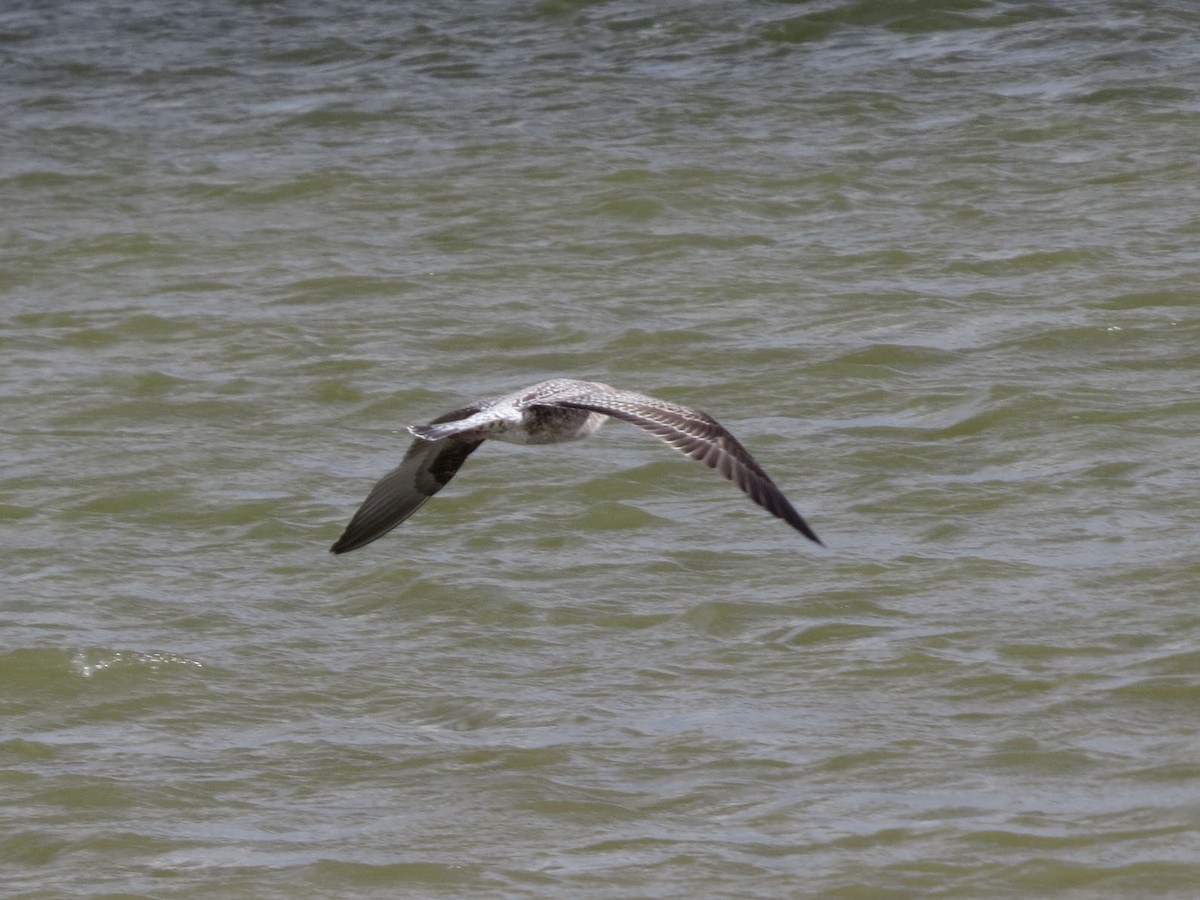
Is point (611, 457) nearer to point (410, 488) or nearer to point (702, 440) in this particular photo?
point (410, 488)

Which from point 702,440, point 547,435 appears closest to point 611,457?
point 547,435

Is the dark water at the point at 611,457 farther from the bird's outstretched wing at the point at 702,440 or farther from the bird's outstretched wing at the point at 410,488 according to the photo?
the bird's outstretched wing at the point at 702,440

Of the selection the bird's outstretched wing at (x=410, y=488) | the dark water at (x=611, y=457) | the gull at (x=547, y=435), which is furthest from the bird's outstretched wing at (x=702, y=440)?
the bird's outstretched wing at (x=410, y=488)

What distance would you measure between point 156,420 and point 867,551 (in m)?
3.42

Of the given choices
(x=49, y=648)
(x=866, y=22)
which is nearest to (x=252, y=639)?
(x=49, y=648)

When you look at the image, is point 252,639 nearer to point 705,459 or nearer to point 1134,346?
point 705,459

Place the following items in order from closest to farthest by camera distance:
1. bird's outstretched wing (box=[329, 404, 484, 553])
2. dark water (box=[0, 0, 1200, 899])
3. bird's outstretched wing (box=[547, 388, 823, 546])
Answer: bird's outstretched wing (box=[547, 388, 823, 546]) < dark water (box=[0, 0, 1200, 899]) < bird's outstretched wing (box=[329, 404, 484, 553])

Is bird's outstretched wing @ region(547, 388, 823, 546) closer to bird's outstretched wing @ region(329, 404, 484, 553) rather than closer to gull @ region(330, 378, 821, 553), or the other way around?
gull @ region(330, 378, 821, 553)

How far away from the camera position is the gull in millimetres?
6047

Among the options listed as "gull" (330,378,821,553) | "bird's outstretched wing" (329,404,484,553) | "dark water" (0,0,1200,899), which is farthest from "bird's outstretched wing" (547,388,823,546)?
"bird's outstretched wing" (329,404,484,553)

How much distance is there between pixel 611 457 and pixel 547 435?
8.60 feet

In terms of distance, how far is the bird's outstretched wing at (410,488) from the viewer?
7348mm

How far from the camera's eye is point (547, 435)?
6730 millimetres

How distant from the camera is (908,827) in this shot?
6016 mm
